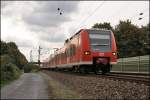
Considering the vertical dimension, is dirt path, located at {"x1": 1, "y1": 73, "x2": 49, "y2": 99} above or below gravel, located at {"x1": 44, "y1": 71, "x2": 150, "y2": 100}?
below

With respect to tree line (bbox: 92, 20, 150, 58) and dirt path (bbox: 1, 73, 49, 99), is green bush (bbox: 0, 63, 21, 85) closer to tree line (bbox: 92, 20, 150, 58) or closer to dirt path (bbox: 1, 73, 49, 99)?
dirt path (bbox: 1, 73, 49, 99)

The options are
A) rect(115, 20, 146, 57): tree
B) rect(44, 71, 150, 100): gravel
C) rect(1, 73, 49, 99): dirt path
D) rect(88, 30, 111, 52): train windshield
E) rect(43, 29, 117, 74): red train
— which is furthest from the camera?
rect(115, 20, 146, 57): tree

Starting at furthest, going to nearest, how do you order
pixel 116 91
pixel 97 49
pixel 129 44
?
pixel 129 44
pixel 97 49
pixel 116 91

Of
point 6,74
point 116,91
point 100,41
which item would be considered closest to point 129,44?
point 6,74

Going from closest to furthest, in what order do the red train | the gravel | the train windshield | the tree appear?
the gravel < the red train < the train windshield < the tree

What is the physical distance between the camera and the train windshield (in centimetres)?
2584

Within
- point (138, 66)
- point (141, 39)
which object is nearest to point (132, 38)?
point (141, 39)

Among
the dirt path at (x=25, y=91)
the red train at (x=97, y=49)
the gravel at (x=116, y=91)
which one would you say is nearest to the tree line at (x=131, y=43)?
the red train at (x=97, y=49)

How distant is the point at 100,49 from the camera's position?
84.6ft

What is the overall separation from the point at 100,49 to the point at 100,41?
0.50 metres

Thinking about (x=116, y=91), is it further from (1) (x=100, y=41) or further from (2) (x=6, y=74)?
(2) (x=6, y=74)

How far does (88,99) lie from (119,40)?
4026cm

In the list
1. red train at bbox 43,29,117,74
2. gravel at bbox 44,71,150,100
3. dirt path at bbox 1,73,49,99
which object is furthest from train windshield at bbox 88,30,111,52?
gravel at bbox 44,71,150,100

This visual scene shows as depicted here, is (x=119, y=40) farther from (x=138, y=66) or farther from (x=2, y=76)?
(x=2, y=76)
